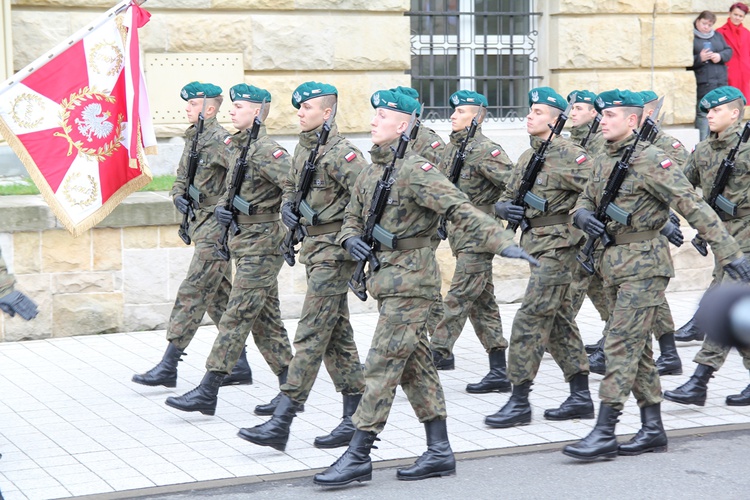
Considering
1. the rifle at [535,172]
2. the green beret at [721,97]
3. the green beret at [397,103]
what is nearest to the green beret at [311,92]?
the green beret at [397,103]

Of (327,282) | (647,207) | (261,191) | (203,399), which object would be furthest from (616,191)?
(203,399)

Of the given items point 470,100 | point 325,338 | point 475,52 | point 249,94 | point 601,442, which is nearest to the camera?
point 601,442

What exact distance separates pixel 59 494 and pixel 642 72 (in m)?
8.31

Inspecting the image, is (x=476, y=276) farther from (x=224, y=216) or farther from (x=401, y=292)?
(x=401, y=292)

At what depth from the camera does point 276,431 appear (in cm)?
573

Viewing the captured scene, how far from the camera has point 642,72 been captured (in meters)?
11.6

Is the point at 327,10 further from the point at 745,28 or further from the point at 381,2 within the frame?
the point at 745,28

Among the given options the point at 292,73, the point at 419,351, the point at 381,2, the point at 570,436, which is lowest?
the point at 570,436

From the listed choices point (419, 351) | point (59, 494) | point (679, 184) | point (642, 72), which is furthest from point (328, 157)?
point (642, 72)

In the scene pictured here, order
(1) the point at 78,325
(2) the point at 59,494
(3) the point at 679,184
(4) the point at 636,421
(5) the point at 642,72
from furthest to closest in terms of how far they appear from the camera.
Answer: (5) the point at 642,72 → (1) the point at 78,325 → (4) the point at 636,421 → (3) the point at 679,184 → (2) the point at 59,494

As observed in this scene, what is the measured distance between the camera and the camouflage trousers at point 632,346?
5621 millimetres

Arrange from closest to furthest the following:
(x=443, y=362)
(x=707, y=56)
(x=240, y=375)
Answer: (x=240, y=375)
(x=443, y=362)
(x=707, y=56)

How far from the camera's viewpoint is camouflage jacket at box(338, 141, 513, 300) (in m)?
5.12

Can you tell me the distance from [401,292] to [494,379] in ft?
7.47
